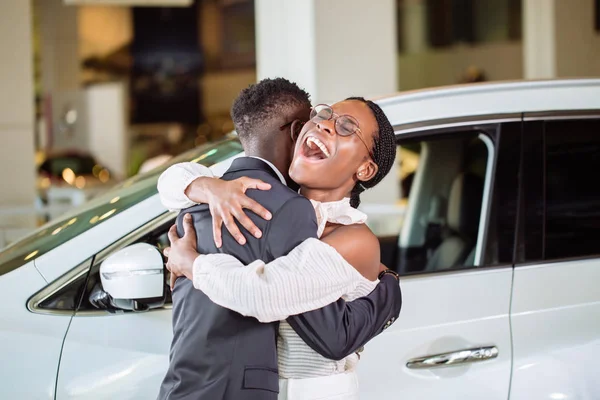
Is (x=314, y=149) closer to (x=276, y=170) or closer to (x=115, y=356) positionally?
(x=276, y=170)

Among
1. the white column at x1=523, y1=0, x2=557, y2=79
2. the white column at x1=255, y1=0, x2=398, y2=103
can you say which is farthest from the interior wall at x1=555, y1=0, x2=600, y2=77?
the white column at x1=255, y1=0, x2=398, y2=103

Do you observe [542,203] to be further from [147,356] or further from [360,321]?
[147,356]

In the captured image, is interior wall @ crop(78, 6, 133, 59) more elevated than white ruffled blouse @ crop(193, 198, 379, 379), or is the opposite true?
interior wall @ crop(78, 6, 133, 59)

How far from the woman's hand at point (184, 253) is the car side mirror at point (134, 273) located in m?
0.31

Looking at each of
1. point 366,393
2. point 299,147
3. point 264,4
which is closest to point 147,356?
point 366,393

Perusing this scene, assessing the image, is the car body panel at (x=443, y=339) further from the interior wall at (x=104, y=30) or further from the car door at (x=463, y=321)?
the interior wall at (x=104, y=30)

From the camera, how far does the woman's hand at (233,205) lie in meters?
1.88

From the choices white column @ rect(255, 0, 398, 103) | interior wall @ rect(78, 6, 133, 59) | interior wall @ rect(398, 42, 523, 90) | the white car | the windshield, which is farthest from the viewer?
interior wall @ rect(78, 6, 133, 59)

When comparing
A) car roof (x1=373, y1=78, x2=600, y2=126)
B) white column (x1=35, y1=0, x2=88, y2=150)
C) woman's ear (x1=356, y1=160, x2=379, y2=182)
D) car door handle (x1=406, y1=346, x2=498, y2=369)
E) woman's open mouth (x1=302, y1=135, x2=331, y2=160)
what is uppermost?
white column (x1=35, y1=0, x2=88, y2=150)

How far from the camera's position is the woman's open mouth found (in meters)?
2.03

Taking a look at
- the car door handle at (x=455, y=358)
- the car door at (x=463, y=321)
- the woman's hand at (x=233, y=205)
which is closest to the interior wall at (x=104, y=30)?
the car door at (x=463, y=321)

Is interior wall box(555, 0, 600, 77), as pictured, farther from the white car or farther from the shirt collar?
the shirt collar

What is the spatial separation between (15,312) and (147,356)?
0.42 m

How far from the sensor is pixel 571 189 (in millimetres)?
2893
